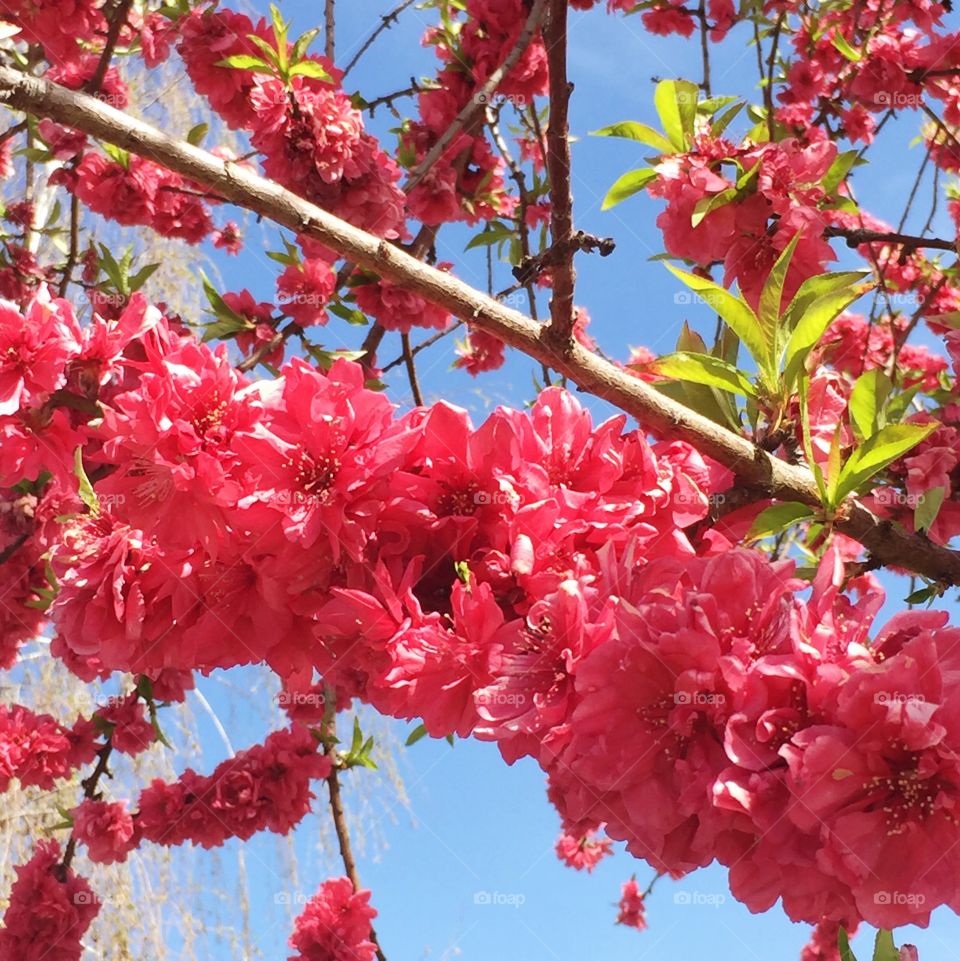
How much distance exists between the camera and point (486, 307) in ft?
3.87

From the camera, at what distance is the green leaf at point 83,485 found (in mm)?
1221

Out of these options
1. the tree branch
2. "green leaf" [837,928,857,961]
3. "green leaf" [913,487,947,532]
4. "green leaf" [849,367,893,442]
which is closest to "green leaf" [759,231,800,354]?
"green leaf" [849,367,893,442]

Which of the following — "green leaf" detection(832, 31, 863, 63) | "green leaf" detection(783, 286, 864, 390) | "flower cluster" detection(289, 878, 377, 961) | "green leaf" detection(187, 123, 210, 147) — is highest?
"green leaf" detection(832, 31, 863, 63)

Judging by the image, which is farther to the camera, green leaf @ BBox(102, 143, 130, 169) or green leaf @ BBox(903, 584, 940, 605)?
green leaf @ BBox(102, 143, 130, 169)

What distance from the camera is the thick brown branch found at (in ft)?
3.27

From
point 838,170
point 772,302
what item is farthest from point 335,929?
point 838,170

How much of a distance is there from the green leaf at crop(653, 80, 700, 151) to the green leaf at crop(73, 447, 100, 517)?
145 cm

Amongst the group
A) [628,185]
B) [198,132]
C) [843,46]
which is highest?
[843,46]

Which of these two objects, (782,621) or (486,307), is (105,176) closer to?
(486,307)

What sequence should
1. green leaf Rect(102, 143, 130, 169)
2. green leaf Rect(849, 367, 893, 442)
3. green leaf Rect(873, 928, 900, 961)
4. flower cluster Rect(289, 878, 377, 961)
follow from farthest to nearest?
1. green leaf Rect(102, 143, 130, 169)
2. flower cluster Rect(289, 878, 377, 961)
3. green leaf Rect(873, 928, 900, 961)
4. green leaf Rect(849, 367, 893, 442)

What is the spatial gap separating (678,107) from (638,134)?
11 cm

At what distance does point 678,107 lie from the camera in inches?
77.7

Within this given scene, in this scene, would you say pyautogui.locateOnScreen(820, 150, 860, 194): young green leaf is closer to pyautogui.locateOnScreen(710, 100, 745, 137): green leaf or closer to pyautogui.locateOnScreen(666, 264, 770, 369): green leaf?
pyautogui.locateOnScreen(710, 100, 745, 137): green leaf

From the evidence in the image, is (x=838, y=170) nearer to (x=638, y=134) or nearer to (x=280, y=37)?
(x=638, y=134)
